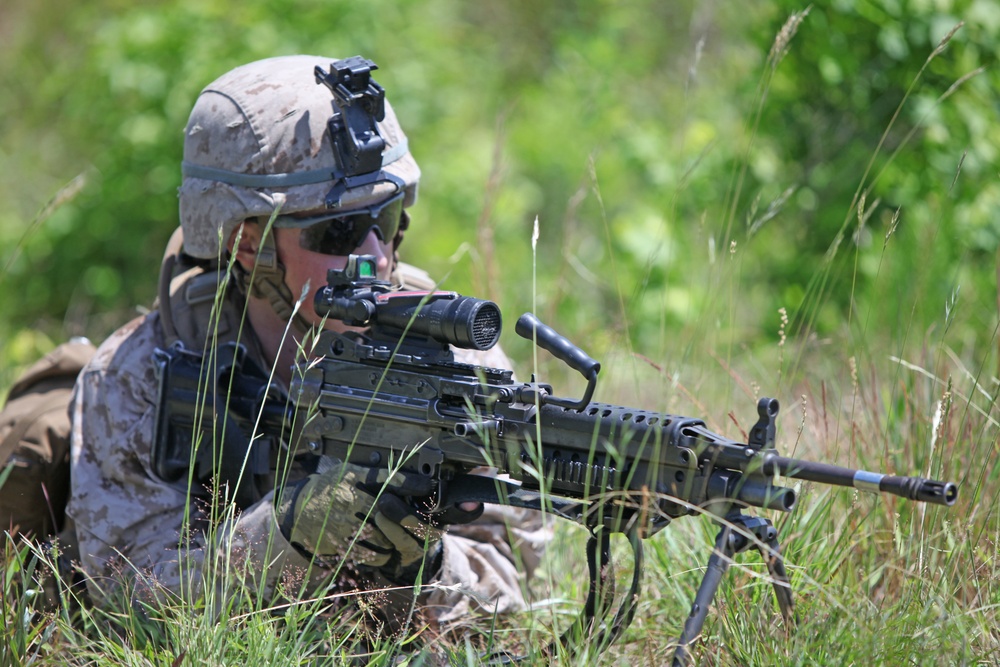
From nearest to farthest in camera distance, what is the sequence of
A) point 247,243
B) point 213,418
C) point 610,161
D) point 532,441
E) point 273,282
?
point 532,441
point 213,418
point 273,282
point 247,243
point 610,161

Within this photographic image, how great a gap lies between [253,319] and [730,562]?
1742 millimetres

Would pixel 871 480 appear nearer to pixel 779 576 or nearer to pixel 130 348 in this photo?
pixel 779 576

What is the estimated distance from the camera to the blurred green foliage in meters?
4.48

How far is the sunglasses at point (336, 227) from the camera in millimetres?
2891

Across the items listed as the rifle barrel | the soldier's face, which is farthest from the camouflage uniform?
the rifle barrel

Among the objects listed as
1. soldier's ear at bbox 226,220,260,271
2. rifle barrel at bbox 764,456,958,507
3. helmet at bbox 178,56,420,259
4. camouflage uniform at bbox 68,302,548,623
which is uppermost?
helmet at bbox 178,56,420,259

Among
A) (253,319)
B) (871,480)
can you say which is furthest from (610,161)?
(871,480)

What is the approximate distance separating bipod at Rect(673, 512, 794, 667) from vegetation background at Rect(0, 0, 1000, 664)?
14 centimetres

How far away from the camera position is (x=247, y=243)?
308 centimetres

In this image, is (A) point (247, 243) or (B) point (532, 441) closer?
(B) point (532, 441)

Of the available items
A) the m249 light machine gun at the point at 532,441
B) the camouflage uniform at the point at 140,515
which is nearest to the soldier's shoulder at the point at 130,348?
the camouflage uniform at the point at 140,515

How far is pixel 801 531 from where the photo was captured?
270cm

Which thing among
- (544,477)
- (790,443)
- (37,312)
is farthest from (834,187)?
(37,312)

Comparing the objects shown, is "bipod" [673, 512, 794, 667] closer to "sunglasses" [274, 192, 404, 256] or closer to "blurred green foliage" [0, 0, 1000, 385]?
"blurred green foliage" [0, 0, 1000, 385]
